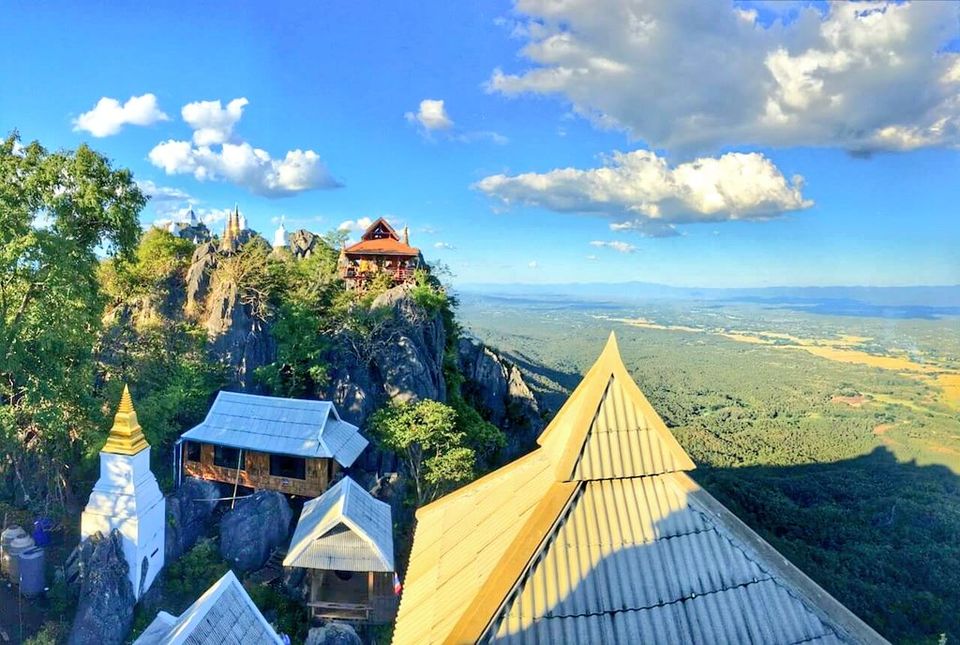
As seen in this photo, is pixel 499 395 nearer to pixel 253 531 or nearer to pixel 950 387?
pixel 253 531

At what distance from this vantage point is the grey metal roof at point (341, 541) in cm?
1302

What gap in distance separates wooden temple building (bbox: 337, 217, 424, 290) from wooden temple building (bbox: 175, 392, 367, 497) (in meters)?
9.24

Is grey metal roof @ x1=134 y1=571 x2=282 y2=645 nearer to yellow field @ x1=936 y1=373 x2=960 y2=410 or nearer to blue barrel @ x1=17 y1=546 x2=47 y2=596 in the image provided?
blue barrel @ x1=17 y1=546 x2=47 y2=596

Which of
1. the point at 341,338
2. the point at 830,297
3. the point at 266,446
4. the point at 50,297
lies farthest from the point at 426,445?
the point at 830,297

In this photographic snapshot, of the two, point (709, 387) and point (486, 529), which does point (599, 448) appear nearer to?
point (486, 529)

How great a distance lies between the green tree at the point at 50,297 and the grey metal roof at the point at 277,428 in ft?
10.7

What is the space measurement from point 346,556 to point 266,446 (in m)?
4.85

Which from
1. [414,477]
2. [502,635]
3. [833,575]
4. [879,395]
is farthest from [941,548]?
[502,635]

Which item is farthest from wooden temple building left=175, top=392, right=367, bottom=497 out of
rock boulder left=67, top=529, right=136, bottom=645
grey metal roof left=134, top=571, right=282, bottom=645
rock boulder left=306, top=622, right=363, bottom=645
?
grey metal roof left=134, top=571, right=282, bottom=645

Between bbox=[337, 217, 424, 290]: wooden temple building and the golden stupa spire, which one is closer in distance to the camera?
the golden stupa spire

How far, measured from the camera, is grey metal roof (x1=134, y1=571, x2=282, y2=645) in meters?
8.34

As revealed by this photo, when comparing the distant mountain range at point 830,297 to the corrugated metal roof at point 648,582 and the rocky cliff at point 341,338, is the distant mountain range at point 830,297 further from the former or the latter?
the corrugated metal roof at point 648,582

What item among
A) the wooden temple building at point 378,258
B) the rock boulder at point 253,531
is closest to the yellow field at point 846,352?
the wooden temple building at point 378,258

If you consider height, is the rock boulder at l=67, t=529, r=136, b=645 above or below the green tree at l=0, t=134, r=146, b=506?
below
